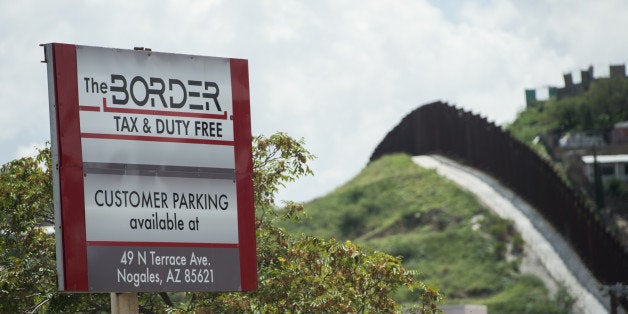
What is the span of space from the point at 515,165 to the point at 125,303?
233ft

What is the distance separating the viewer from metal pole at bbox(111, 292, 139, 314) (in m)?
17.3

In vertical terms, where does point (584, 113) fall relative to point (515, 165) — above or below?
above

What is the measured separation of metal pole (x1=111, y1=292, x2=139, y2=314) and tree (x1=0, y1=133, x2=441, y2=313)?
25.5 ft

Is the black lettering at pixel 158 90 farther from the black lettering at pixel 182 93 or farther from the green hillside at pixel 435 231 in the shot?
the green hillside at pixel 435 231

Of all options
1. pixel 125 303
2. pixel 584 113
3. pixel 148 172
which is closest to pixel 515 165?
pixel 584 113

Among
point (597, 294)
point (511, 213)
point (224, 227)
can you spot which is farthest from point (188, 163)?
point (511, 213)

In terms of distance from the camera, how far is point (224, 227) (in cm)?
1789

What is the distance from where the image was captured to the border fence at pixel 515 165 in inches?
2972

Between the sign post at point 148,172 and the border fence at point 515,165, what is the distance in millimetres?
57712

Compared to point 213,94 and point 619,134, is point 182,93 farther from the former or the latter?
Result: point 619,134

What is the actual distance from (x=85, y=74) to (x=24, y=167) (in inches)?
441

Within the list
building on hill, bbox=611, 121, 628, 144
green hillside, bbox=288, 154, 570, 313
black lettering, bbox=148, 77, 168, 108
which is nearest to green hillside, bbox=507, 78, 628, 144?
building on hill, bbox=611, 121, 628, 144

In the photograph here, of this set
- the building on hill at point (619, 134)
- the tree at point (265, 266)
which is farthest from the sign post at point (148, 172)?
the building on hill at point (619, 134)

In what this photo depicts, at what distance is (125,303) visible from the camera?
Result: 17312 mm
